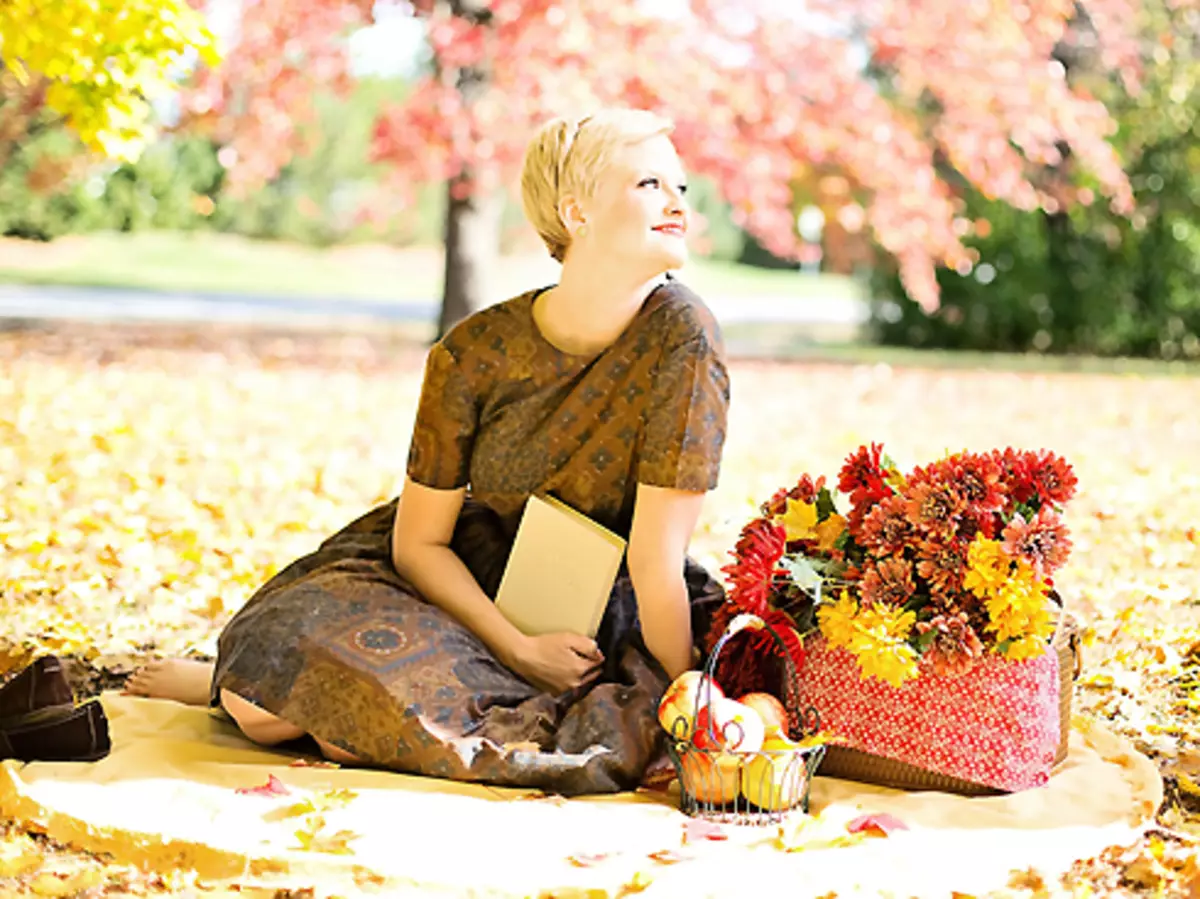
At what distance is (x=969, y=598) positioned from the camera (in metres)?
3.11

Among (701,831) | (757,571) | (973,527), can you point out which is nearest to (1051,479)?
(973,527)

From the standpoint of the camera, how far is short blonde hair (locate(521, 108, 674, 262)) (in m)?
3.39

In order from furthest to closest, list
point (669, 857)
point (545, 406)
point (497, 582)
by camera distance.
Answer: point (497, 582)
point (545, 406)
point (669, 857)

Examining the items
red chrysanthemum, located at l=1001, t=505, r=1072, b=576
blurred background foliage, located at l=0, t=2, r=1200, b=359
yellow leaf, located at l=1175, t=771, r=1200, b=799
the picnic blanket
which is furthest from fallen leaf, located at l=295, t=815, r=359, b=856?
blurred background foliage, located at l=0, t=2, r=1200, b=359

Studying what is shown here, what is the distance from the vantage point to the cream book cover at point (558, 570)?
134 inches

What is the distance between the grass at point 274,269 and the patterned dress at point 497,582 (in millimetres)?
16998

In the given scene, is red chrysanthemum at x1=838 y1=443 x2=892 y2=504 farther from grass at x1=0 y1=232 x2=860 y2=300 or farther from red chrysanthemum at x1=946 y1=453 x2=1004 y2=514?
grass at x1=0 y1=232 x2=860 y2=300

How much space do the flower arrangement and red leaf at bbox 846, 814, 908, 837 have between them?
26 cm

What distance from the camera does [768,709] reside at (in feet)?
10.3

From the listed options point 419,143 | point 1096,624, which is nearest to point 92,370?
point 419,143

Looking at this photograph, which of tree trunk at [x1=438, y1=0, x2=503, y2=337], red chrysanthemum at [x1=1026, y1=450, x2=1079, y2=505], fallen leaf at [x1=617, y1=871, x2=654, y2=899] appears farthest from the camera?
tree trunk at [x1=438, y1=0, x2=503, y2=337]

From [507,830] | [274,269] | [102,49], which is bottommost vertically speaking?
[274,269]

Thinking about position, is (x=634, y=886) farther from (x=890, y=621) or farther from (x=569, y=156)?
(x=569, y=156)

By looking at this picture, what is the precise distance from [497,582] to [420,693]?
0.47m
